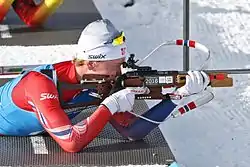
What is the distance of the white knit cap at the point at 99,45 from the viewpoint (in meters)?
3.95

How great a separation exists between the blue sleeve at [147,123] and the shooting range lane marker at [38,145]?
1.23ft

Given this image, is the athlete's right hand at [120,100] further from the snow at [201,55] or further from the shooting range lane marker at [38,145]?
the snow at [201,55]

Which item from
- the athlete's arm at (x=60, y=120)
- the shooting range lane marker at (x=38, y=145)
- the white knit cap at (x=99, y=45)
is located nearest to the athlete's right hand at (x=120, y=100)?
the athlete's arm at (x=60, y=120)

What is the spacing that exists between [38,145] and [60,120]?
359mm

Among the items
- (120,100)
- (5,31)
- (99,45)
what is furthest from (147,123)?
(5,31)

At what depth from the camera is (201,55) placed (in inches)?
266

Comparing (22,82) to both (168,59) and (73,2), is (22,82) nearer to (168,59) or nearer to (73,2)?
(168,59)

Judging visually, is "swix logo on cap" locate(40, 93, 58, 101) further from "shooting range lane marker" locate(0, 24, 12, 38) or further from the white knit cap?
"shooting range lane marker" locate(0, 24, 12, 38)

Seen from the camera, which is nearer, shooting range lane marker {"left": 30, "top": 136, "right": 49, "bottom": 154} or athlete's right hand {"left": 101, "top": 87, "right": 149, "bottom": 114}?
athlete's right hand {"left": 101, "top": 87, "right": 149, "bottom": 114}

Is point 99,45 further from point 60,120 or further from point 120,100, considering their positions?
point 60,120

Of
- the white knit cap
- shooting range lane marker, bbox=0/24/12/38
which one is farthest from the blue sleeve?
shooting range lane marker, bbox=0/24/12/38

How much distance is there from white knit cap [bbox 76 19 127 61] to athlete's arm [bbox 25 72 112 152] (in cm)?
24

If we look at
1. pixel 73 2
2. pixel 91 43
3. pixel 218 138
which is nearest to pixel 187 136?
pixel 218 138

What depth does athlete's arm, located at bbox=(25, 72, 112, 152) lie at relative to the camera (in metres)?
3.82
